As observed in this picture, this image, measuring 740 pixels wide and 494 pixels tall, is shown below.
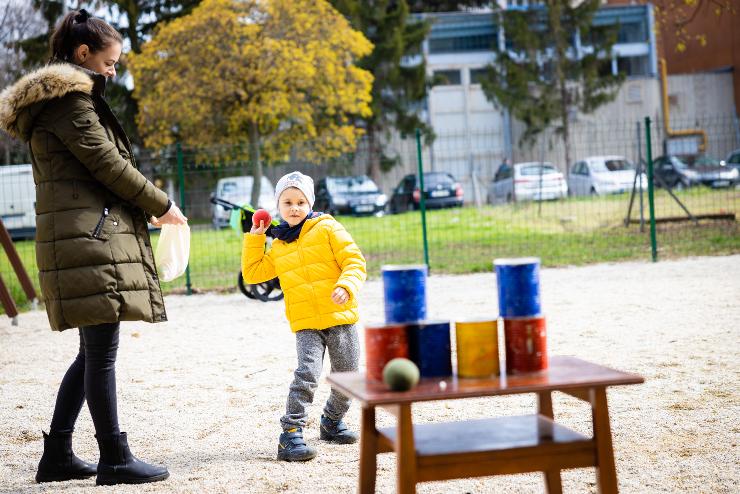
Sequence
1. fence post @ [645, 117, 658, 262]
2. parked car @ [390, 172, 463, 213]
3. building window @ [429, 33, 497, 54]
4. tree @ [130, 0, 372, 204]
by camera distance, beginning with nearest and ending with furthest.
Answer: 1. fence post @ [645, 117, 658, 262]
2. parked car @ [390, 172, 463, 213]
3. tree @ [130, 0, 372, 204]
4. building window @ [429, 33, 497, 54]

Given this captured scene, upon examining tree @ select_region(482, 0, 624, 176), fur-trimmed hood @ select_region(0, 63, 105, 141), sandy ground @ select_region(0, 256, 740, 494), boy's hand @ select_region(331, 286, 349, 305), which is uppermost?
tree @ select_region(482, 0, 624, 176)

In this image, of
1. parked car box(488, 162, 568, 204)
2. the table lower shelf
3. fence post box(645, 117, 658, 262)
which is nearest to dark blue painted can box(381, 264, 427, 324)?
the table lower shelf

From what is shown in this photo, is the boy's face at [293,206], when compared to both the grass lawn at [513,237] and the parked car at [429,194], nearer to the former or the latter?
the grass lawn at [513,237]

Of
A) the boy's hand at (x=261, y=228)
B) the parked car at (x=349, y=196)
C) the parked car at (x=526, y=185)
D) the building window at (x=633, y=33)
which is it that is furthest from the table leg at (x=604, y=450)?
the building window at (x=633, y=33)

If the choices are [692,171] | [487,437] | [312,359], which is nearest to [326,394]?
[312,359]

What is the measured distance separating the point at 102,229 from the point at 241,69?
23.2m

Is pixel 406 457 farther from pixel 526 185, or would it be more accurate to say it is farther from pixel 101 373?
→ pixel 526 185

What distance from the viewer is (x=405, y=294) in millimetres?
3105

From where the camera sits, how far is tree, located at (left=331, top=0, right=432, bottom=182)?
Answer: 3725 cm

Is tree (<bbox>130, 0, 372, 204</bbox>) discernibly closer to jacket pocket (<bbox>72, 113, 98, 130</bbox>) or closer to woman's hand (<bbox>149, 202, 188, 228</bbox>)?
woman's hand (<bbox>149, 202, 188, 228</bbox>)

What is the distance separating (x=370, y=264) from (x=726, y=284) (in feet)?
19.4

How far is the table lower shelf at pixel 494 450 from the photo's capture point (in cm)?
304

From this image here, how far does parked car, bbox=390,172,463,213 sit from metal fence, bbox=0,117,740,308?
185 mm

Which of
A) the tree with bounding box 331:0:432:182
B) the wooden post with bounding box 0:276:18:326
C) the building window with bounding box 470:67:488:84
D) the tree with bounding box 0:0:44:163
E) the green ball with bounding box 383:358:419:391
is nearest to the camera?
the green ball with bounding box 383:358:419:391
